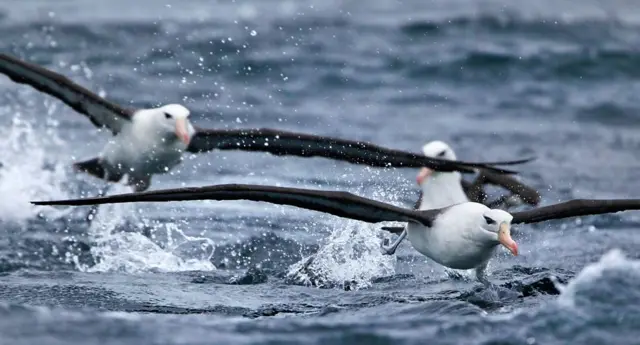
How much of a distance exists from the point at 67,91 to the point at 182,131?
3.77ft


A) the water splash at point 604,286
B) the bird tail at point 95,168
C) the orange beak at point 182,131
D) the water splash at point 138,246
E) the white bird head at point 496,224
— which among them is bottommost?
the water splash at point 604,286

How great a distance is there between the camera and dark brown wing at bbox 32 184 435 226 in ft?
31.4

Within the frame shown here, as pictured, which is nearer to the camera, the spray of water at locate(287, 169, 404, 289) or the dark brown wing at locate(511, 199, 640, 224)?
the dark brown wing at locate(511, 199, 640, 224)

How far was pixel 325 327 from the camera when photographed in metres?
9.57

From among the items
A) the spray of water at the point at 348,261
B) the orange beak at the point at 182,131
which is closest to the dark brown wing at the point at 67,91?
the orange beak at the point at 182,131

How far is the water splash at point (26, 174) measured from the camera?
14.0 meters

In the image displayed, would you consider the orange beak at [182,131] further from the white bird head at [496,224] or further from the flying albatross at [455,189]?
the white bird head at [496,224]

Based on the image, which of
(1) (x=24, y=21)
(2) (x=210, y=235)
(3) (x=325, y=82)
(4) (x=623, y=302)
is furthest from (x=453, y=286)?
(1) (x=24, y=21)

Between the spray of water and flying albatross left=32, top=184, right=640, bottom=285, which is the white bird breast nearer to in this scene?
the spray of water

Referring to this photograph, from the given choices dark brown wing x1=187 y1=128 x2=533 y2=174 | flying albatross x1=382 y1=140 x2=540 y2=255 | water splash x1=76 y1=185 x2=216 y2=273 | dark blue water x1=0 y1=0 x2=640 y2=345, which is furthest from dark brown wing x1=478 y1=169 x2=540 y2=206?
water splash x1=76 y1=185 x2=216 y2=273

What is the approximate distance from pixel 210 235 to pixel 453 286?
2991mm

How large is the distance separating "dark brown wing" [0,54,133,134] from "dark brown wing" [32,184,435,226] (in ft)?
9.41

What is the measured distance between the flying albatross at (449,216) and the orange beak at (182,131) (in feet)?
8.45

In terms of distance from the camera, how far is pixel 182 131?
1268 centimetres
